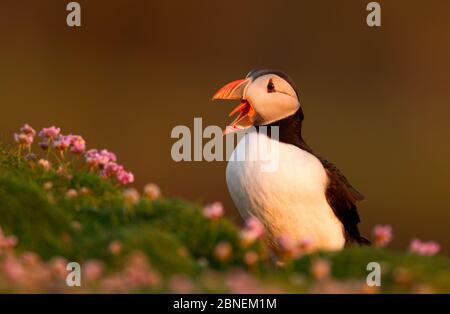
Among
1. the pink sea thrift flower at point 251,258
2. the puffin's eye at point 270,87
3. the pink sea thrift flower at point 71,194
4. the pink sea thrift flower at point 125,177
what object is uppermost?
the puffin's eye at point 270,87

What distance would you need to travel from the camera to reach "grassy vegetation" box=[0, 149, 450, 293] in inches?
159

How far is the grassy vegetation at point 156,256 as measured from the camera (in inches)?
159

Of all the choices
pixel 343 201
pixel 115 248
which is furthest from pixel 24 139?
→ pixel 343 201

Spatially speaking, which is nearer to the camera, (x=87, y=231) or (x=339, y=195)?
(x=87, y=231)

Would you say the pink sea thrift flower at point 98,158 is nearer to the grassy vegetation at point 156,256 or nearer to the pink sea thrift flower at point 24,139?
the pink sea thrift flower at point 24,139

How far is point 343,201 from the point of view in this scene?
6.91 meters

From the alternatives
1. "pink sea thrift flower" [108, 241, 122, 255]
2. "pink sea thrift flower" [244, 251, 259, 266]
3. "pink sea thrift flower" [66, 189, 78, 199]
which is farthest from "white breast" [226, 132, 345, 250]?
"pink sea thrift flower" [108, 241, 122, 255]

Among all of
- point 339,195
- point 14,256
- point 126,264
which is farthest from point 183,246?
point 339,195

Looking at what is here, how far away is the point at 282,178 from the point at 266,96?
73 centimetres

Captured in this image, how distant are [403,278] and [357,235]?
9.49ft

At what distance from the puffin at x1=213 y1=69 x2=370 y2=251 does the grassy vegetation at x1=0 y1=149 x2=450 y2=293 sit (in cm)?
133

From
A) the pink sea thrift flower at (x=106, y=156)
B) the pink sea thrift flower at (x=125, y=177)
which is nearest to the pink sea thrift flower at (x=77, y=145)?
the pink sea thrift flower at (x=106, y=156)
